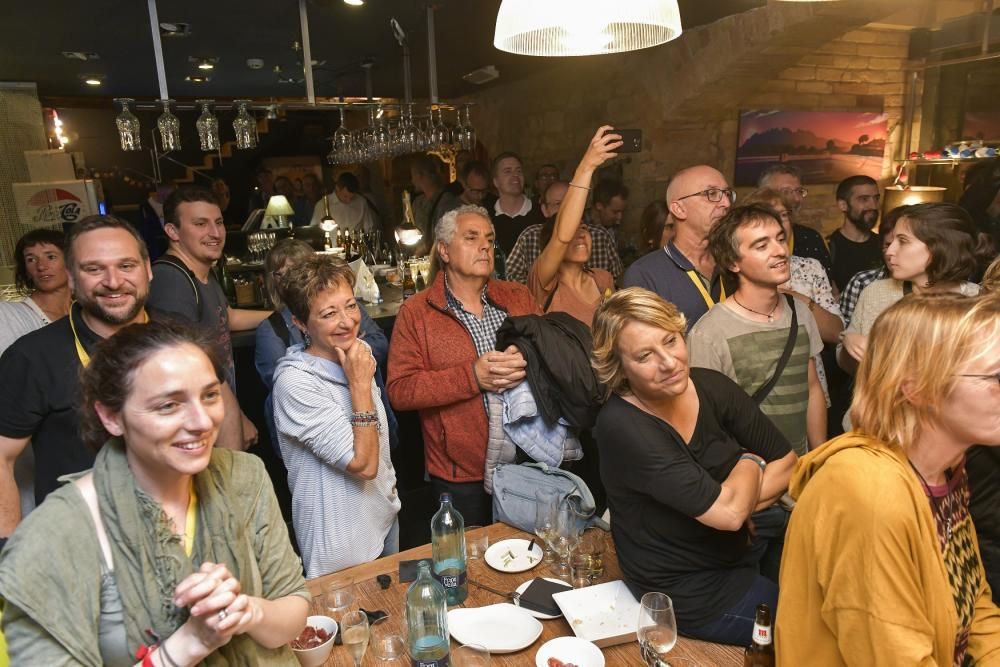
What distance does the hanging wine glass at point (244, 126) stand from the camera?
401 cm

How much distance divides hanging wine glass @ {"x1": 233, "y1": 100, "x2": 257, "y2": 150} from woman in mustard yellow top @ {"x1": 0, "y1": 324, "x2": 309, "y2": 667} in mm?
3011

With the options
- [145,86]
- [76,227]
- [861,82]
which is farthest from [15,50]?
[861,82]

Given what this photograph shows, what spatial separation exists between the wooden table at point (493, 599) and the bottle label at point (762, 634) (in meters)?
0.14

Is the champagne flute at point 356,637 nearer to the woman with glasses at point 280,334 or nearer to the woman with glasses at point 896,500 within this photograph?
the woman with glasses at point 896,500

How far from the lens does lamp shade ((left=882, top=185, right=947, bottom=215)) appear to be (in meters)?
6.16

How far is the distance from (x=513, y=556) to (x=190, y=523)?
0.93 metres

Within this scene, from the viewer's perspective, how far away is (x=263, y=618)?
4.59 feet

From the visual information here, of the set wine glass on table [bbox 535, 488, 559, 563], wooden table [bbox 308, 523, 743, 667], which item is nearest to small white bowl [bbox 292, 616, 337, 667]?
wooden table [bbox 308, 523, 743, 667]

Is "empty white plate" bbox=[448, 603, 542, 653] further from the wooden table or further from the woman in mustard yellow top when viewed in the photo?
the woman in mustard yellow top

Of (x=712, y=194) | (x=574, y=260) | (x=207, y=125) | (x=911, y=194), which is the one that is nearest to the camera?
(x=712, y=194)

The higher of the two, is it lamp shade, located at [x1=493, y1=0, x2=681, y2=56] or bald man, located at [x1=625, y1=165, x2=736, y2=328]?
lamp shade, located at [x1=493, y1=0, x2=681, y2=56]

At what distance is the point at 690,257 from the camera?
2.77m

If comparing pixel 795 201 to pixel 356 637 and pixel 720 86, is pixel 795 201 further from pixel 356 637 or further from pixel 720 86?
pixel 356 637

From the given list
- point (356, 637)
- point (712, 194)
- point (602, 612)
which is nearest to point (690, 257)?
point (712, 194)
